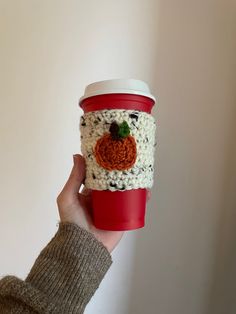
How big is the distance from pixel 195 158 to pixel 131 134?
0.28m

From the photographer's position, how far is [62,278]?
482mm

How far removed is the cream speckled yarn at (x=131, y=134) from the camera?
1.54ft

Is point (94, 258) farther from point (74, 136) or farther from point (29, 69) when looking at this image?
point (29, 69)

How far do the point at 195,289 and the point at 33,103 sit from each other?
0.53m

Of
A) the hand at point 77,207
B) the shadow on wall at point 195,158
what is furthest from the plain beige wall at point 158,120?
the hand at point 77,207

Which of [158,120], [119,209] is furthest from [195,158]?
[119,209]

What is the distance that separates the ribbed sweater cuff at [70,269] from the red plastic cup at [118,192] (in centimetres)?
4

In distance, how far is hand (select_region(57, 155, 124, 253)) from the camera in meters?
0.54

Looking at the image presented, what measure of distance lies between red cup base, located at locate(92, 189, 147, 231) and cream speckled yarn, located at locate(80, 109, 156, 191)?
0.01 metres

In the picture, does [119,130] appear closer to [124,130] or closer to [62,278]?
[124,130]

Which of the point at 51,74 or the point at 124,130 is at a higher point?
the point at 51,74

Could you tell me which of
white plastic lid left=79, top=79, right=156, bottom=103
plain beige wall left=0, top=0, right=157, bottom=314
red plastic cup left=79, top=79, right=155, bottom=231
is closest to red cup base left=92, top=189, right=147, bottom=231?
red plastic cup left=79, top=79, right=155, bottom=231

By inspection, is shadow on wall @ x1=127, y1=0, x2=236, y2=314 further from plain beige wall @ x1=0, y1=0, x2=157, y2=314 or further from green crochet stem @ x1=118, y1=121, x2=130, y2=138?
green crochet stem @ x1=118, y1=121, x2=130, y2=138

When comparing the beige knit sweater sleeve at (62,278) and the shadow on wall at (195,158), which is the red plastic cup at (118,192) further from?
the shadow on wall at (195,158)
